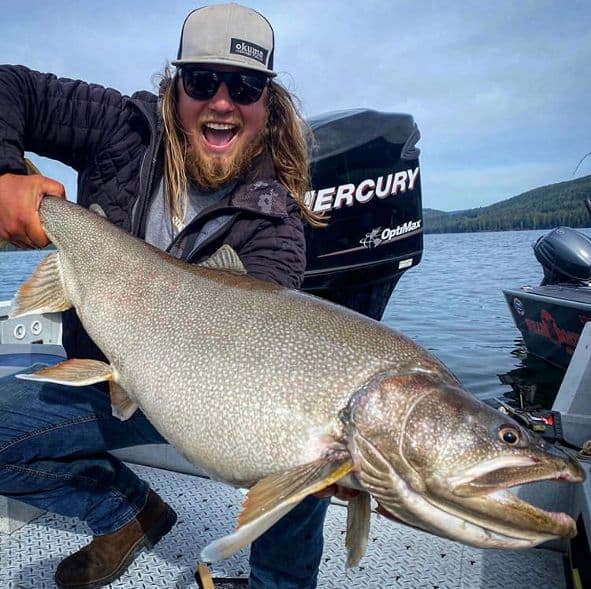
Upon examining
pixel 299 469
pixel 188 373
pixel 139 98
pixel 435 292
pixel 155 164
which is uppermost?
pixel 139 98

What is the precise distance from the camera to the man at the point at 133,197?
2662 mm

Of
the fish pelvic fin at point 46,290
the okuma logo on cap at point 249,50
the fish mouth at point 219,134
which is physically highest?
the okuma logo on cap at point 249,50

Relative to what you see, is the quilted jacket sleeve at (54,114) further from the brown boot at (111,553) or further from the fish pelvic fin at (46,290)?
the brown boot at (111,553)

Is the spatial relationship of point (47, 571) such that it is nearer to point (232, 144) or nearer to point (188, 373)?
point (188, 373)

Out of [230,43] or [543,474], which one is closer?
[543,474]

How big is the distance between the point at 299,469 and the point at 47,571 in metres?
1.94

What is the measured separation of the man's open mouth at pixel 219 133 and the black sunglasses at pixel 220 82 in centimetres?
13

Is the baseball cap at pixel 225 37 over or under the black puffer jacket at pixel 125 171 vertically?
over

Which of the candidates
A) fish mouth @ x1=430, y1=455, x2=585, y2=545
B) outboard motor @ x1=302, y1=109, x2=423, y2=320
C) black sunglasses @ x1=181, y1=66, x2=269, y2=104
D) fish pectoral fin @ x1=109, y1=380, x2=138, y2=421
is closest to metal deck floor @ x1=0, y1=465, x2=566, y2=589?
fish pectoral fin @ x1=109, y1=380, x2=138, y2=421

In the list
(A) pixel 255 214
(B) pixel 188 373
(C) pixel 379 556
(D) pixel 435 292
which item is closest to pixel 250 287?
(B) pixel 188 373

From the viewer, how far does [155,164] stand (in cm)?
287

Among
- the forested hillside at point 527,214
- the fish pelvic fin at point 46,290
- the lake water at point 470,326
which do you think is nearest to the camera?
the fish pelvic fin at point 46,290

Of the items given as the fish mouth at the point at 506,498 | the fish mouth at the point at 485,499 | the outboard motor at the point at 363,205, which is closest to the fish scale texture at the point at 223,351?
the fish mouth at the point at 485,499

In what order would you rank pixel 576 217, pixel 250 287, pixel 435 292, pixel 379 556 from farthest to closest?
pixel 576 217 → pixel 435 292 → pixel 379 556 → pixel 250 287
